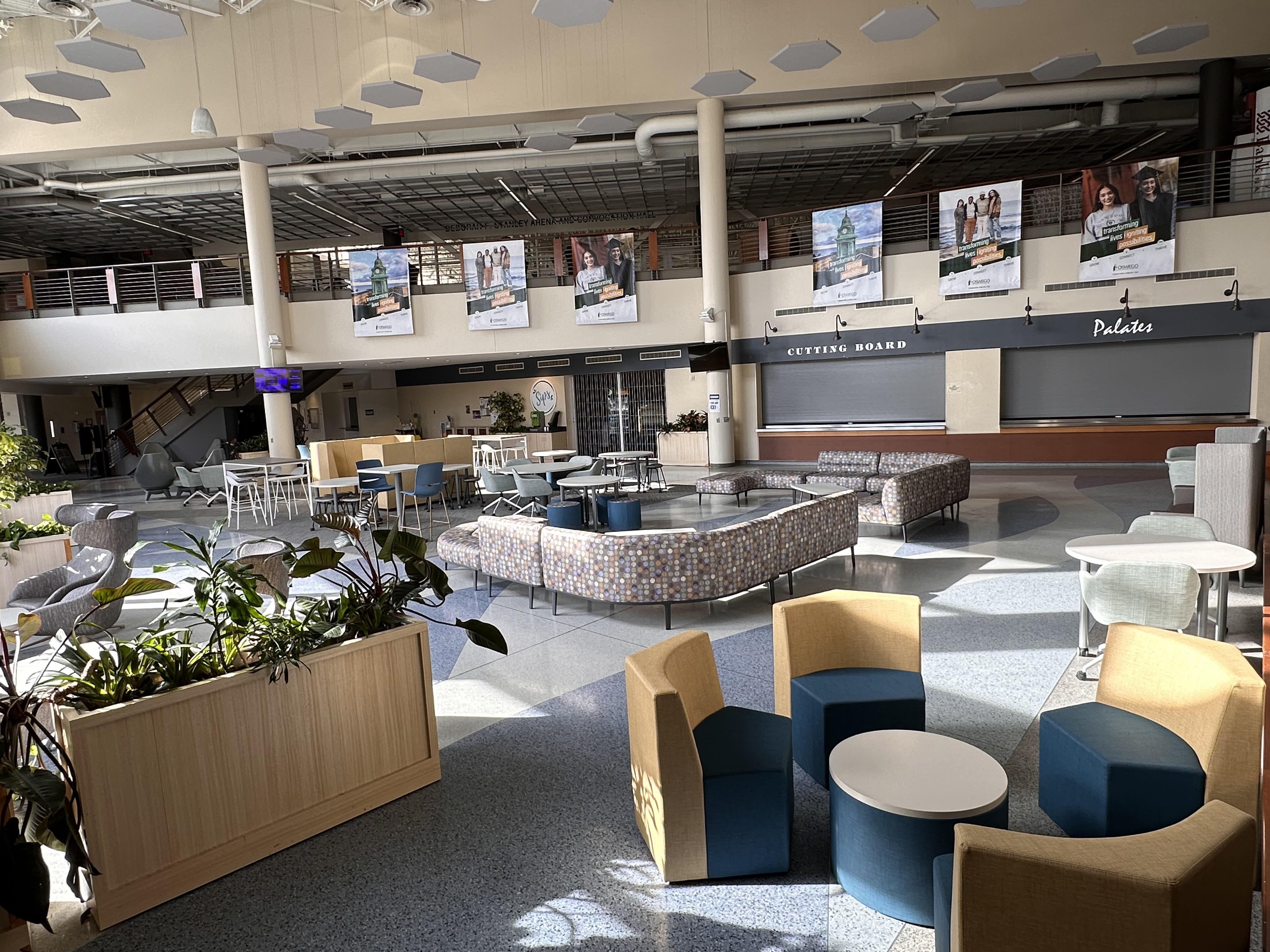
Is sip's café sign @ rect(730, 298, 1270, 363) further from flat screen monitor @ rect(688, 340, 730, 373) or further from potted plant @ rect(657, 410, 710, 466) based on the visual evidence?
potted plant @ rect(657, 410, 710, 466)

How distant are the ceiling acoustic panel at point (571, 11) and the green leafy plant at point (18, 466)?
727 cm

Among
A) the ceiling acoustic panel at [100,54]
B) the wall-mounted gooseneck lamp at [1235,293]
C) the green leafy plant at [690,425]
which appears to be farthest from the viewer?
the green leafy plant at [690,425]

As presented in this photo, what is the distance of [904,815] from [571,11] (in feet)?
30.8

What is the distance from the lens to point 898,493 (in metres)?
8.09

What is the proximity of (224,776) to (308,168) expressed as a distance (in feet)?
51.2

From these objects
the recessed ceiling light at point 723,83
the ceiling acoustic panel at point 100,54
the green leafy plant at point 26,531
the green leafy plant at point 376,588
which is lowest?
the green leafy plant at point 26,531

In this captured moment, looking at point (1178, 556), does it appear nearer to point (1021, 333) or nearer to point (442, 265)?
point (1021, 333)

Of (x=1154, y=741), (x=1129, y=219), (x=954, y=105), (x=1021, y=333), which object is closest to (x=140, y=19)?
(x=1154, y=741)

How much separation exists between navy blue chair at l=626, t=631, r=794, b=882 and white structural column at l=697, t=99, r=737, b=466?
1256 cm

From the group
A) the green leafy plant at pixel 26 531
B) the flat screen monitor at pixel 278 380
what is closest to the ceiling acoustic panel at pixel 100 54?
the green leafy plant at pixel 26 531

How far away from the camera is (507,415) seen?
60.2 ft

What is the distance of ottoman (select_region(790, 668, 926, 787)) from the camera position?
129 inches

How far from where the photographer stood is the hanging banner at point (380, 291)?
1558 cm

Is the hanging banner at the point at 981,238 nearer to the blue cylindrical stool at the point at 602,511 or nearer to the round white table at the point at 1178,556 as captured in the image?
the blue cylindrical stool at the point at 602,511
